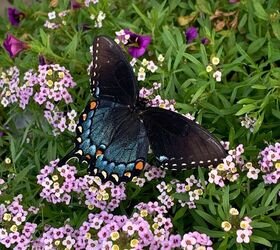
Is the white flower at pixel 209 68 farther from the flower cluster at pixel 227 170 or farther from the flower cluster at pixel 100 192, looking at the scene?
the flower cluster at pixel 100 192

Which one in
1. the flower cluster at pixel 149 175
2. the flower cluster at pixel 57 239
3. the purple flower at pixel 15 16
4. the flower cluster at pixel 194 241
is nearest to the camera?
the flower cluster at pixel 194 241

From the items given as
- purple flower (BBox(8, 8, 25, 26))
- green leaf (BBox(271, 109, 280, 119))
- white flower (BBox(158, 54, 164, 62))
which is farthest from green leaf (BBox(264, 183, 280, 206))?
purple flower (BBox(8, 8, 25, 26))

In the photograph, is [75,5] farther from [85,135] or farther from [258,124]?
[258,124]

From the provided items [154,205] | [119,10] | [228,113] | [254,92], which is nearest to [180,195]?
[154,205]

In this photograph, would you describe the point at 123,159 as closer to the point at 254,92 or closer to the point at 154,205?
the point at 154,205

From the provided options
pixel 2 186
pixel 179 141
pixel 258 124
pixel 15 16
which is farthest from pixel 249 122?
pixel 15 16

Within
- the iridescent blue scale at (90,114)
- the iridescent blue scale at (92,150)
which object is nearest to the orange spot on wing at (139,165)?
Result: the iridescent blue scale at (92,150)

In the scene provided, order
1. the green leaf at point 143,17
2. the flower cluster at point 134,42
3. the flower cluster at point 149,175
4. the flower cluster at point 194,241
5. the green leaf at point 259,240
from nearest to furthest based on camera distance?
the flower cluster at point 194,241
the green leaf at point 259,240
the flower cluster at point 149,175
the flower cluster at point 134,42
the green leaf at point 143,17
